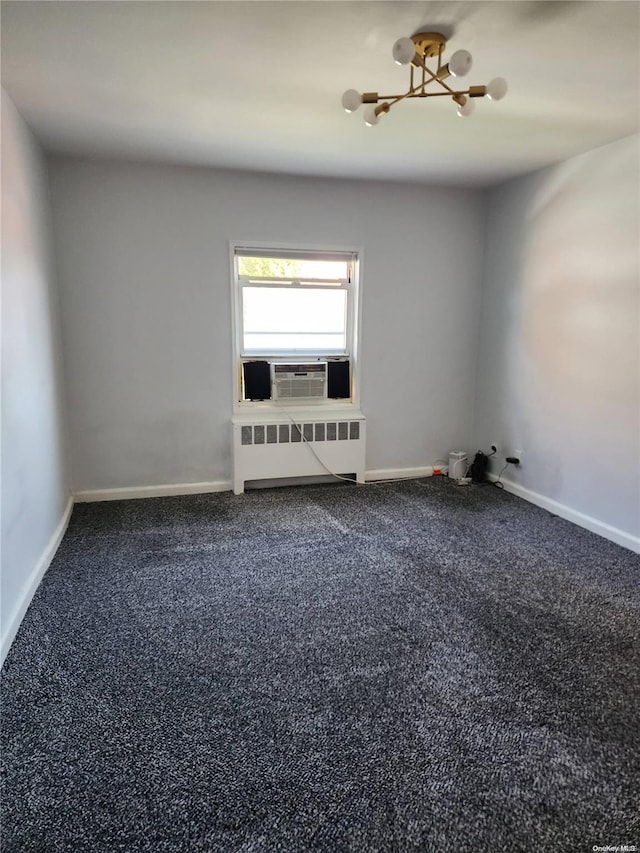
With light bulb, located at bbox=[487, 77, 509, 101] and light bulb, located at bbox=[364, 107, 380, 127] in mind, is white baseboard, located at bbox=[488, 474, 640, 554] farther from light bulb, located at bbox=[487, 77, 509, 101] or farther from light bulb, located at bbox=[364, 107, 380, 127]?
light bulb, located at bbox=[364, 107, 380, 127]

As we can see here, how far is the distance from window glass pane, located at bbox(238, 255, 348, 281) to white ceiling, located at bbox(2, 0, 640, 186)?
0.78 m

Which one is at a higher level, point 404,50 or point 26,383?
point 404,50

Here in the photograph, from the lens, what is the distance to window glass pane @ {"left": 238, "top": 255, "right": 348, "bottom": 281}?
3.96m

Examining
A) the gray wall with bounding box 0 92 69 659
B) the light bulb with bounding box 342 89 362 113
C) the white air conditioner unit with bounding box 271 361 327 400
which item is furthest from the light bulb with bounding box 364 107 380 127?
the white air conditioner unit with bounding box 271 361 327 400

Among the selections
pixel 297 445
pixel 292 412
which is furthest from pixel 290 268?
pixel 297 445

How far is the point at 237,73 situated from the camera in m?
2.17

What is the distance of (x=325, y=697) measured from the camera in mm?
1837

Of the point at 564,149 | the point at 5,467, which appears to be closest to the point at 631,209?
the point at 564,149

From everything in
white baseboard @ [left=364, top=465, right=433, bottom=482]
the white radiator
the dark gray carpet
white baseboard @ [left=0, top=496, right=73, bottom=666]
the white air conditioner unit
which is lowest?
the dark gray carpet

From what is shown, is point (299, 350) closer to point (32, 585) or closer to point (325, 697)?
point (32, 585)

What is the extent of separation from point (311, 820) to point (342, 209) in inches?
153

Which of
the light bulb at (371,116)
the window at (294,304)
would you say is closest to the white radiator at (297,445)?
the window at (294,304)

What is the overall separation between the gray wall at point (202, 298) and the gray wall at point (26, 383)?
36 centimetres

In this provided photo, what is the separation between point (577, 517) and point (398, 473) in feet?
4.96
